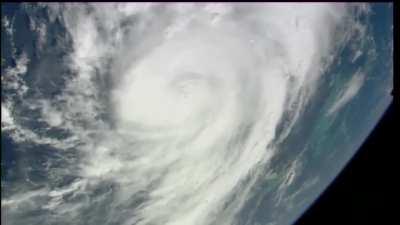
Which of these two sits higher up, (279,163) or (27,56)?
(27,56)

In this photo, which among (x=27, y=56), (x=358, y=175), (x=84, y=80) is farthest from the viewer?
(x=84, y=80)

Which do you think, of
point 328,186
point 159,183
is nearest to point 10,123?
point 159,183

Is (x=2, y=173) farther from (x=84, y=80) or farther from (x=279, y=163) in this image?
(x=279, y=163)

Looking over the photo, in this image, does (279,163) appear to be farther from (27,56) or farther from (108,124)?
(27,56)

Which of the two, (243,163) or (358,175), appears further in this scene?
(243,163)

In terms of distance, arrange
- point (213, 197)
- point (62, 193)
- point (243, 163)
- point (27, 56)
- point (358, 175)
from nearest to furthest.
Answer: point (358, 175)
point (27, 56)
point (62, 193)
point (243, 163)
point (213, 197)

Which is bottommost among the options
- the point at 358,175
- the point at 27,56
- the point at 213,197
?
the point at 358,175

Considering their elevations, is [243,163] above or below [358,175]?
above

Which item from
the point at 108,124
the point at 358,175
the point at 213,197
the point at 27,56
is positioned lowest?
the point at 358,175

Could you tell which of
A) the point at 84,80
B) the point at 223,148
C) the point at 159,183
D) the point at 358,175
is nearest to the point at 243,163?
the point at 223,148
